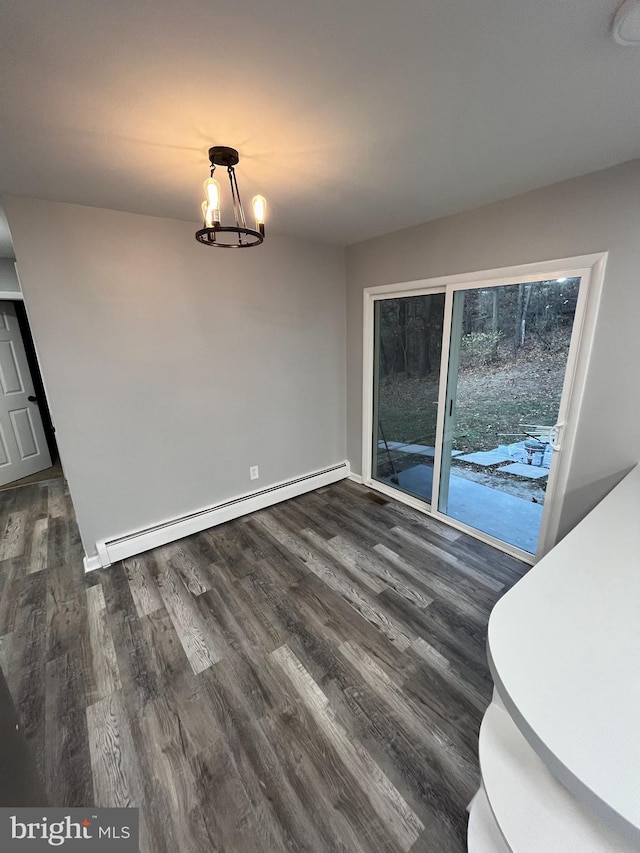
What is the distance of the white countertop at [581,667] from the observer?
0.58m

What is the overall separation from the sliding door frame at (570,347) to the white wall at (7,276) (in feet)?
12.4

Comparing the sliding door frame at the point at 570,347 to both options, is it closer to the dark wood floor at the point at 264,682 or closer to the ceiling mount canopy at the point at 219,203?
the dark wood floor at the point at 264,682

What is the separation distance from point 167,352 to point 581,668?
104 inches

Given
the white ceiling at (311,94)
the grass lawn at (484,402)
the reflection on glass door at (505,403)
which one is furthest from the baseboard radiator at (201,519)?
the white ceiling at (311,94)

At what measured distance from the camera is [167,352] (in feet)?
8.11

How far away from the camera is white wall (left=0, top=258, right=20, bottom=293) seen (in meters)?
3.56

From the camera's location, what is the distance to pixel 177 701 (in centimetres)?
154

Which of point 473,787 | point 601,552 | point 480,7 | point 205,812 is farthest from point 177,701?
point 480,7

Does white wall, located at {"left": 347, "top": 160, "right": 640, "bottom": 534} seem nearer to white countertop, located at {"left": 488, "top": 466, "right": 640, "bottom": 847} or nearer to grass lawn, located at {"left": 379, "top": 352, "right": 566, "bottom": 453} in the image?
grass lawn, located at {"left": 379, "top": 352, "right": 566, "bottom": 453}

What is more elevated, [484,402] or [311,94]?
[311,94]

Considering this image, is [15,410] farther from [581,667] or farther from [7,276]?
[581,667]

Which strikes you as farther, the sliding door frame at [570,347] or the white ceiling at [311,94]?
the sliding door frame at [570,347]

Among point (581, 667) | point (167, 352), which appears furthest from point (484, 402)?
point (167, 352)

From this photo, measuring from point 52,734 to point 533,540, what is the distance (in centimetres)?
295
